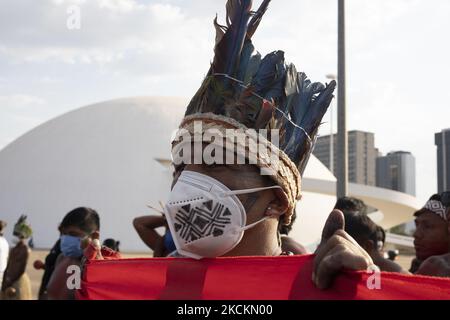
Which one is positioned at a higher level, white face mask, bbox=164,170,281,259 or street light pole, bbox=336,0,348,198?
street light pole, bbox=336,0,348,198

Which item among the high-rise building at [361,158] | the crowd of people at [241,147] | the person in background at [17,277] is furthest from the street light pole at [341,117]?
the high-rise building at [361,158]

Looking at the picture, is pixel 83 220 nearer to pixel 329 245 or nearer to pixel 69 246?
pixel 69 246

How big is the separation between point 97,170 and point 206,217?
Result: 4067 centimetres

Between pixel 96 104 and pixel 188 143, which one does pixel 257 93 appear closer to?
pixel 188 143

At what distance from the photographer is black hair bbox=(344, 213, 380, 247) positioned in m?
4.44

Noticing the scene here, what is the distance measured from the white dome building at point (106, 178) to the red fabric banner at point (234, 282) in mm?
36147

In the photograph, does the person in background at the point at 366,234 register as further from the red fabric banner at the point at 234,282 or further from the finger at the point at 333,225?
the finger at the point at 333,225

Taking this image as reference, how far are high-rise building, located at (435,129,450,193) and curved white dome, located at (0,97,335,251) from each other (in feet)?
110

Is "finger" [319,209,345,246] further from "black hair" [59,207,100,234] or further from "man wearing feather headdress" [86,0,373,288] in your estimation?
"black hair" [59,207,100,234]

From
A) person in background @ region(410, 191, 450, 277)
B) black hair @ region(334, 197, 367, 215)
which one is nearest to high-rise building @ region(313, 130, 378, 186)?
black hair @ region(334, 197, 367, 215)

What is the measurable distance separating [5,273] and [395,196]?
36926mm

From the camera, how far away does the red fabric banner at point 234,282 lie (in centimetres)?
178

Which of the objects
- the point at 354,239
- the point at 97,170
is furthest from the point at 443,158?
the point at 97,170
